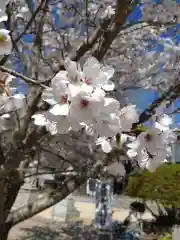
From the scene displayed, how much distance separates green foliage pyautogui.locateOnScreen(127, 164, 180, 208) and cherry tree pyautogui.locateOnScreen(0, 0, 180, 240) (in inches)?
142

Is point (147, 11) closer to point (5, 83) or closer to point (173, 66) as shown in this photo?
point (173, 66)

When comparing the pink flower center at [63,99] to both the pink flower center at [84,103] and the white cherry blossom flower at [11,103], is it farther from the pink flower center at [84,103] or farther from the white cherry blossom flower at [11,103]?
the white cherry blossom flower at [11,103]

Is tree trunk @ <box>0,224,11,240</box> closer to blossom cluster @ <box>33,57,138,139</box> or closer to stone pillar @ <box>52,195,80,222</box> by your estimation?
blossom cluster @ <box>33,57,138,139</box>

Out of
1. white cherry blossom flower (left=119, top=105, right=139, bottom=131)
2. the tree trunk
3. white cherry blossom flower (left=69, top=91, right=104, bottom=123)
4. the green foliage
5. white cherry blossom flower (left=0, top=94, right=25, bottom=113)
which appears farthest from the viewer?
the green foliage

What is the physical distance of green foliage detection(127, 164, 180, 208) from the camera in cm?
739

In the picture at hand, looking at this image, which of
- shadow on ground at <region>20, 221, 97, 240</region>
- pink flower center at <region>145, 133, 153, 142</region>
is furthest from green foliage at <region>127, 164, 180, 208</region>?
pink flower center at <region>145, 133, 153, 142</region>

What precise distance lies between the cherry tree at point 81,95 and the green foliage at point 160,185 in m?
3.62

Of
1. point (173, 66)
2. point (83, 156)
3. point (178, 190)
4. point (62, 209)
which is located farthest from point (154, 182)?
point (83, 156)

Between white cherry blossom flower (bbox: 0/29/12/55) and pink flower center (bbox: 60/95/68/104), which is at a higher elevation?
white cherry blossom flower (bbox: 0/29/12/55)

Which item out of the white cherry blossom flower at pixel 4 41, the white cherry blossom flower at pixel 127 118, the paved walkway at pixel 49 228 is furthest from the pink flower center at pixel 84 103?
the paved walkway at pixel 49 228

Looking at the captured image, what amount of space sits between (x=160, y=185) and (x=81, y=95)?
7.12 m

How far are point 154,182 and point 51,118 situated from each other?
22.9ft

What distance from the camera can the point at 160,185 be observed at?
7.69 metres

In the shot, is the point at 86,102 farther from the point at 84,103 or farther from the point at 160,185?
the point at 160,185
